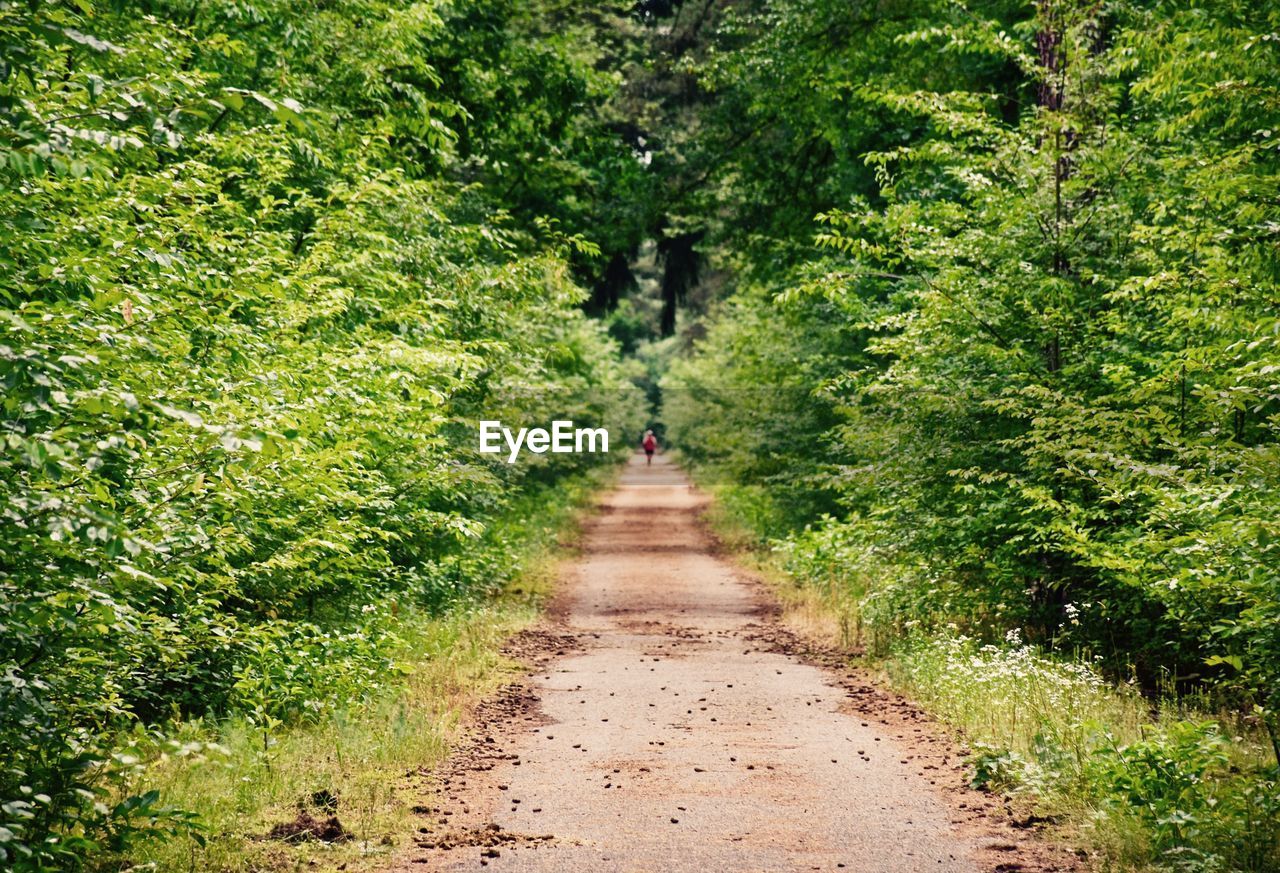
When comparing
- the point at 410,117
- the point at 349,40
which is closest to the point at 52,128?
the point at 349,40

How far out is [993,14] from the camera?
17328 millimetres

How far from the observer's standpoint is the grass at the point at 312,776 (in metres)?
5.46

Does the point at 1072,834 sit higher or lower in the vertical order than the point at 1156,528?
lower

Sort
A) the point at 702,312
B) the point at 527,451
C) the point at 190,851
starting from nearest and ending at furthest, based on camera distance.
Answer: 1. the point at 190,851
2. the point at 527,451
3. the point at 702,312

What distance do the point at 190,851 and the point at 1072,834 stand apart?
466cm

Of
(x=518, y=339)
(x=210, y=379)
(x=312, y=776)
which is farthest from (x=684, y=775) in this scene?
(x=518, y=339)

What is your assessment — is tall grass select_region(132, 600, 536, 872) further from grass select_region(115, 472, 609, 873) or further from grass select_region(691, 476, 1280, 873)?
grass select_region(691, 476, 1280, 873)

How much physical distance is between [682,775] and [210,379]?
3979mm

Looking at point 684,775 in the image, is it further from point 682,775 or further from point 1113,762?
point 1113,762

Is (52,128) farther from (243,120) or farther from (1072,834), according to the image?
(243,120)

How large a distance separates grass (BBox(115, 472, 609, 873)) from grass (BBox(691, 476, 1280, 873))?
376 centimetres

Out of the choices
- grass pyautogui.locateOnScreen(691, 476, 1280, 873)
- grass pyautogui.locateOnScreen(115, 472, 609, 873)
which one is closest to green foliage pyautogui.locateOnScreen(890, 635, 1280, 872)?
grass pyautogui.locateOnScreen(691, 476, 1280, 873)

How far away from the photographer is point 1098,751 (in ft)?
20.9

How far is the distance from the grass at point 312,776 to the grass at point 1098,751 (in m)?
3.76
